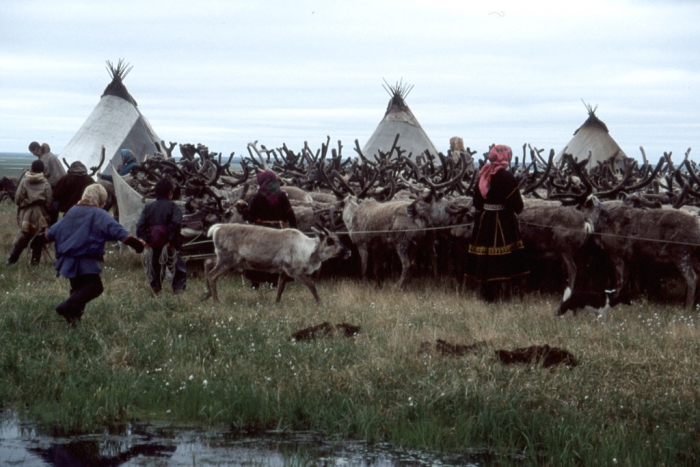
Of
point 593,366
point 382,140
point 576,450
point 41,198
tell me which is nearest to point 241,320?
point 593,366

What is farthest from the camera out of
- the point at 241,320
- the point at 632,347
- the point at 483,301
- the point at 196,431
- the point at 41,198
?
the point at 41,198

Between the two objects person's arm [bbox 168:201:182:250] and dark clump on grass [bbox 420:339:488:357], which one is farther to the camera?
person's arm [bbox 168:201:182:250]

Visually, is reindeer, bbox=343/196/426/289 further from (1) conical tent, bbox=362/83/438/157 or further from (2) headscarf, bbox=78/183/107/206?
(1) conical tent, bbox=362/83/438/157

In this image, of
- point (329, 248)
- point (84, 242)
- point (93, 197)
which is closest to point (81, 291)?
point (84, 242)

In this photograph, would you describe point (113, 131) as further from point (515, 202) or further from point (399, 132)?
point (515, 202)

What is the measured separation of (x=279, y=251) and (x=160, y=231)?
4.42 feet

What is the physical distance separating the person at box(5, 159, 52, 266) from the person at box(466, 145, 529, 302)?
5914 mm

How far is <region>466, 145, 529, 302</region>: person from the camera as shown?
9391 millimetres

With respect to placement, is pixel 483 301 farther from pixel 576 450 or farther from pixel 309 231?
pixel 576 450

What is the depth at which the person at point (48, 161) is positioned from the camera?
13.3 metres

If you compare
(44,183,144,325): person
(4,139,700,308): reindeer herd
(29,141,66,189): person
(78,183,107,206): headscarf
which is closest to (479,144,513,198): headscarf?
(4,139,700,308): reindeer herd

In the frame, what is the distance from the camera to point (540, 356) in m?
6.77

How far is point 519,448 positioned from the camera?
5285 millimetres

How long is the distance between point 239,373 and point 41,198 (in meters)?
6.58
